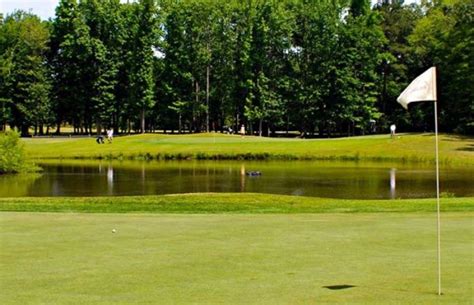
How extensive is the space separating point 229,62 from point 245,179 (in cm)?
5747

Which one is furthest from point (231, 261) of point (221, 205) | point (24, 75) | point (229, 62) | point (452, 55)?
point (24, 75)

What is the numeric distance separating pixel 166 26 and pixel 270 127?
25763 mm

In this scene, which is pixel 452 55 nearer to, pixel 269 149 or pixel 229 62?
pixel 269 149

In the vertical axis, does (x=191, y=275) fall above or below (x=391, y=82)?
below

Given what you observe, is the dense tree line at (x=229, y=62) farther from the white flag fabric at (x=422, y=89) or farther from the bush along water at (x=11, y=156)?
the white flag fabric at (x=422, y=89)

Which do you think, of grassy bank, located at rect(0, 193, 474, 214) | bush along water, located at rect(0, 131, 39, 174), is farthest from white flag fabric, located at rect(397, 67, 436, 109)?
bush along water, located at rect(0, 131, 39, 174)

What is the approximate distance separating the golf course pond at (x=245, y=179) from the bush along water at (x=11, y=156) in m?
1.74

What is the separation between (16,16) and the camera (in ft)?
406

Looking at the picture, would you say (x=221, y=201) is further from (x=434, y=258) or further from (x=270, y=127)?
(x=270, y=127)

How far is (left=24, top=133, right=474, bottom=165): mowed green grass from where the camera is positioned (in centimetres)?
6512

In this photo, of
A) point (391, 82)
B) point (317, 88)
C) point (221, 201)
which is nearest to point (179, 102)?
point (317, 88)

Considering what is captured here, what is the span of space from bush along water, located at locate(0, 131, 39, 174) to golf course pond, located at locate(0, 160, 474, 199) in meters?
1.74

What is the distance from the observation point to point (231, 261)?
1124cm

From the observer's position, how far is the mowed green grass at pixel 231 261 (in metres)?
8.88
